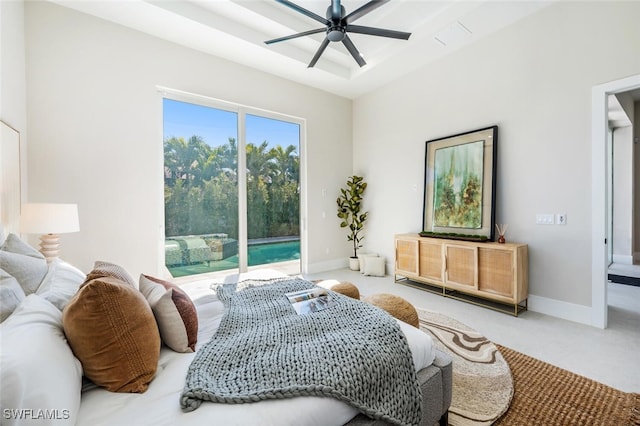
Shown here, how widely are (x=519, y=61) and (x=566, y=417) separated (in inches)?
148

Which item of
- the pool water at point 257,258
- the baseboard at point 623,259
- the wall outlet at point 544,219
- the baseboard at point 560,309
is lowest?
the baseboard at point 560,309

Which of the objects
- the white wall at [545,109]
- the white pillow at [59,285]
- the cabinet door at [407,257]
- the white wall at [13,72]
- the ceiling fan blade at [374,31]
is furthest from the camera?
the cabinet door at [407,257]

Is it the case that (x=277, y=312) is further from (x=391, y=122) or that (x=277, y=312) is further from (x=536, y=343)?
(x=391, y=122)

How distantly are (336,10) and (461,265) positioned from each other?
3286mm

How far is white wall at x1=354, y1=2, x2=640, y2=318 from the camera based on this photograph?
2926 mm

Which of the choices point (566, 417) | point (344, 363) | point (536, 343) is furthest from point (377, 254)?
point (344, 363)

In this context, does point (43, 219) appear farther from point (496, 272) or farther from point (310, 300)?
point (496, 272)

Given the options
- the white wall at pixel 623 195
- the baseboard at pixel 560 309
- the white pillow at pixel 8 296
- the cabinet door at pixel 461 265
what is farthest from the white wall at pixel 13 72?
the white wall at pixel 623 195

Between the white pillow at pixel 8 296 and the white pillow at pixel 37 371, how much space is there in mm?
43

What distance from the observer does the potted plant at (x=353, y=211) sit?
5.54m

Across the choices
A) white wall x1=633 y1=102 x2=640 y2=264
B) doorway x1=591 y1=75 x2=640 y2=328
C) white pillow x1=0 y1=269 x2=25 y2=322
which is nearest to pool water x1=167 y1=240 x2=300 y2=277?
white pillow x1=0 y1=269 x2=25 y2=322

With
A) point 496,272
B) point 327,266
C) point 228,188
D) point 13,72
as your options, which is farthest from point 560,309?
point 13,72

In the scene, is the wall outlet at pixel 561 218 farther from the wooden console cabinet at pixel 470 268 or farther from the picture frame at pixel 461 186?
the picture frame at pixel 461 186

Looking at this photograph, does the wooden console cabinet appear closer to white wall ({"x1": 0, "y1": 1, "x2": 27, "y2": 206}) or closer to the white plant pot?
the white plant pot
